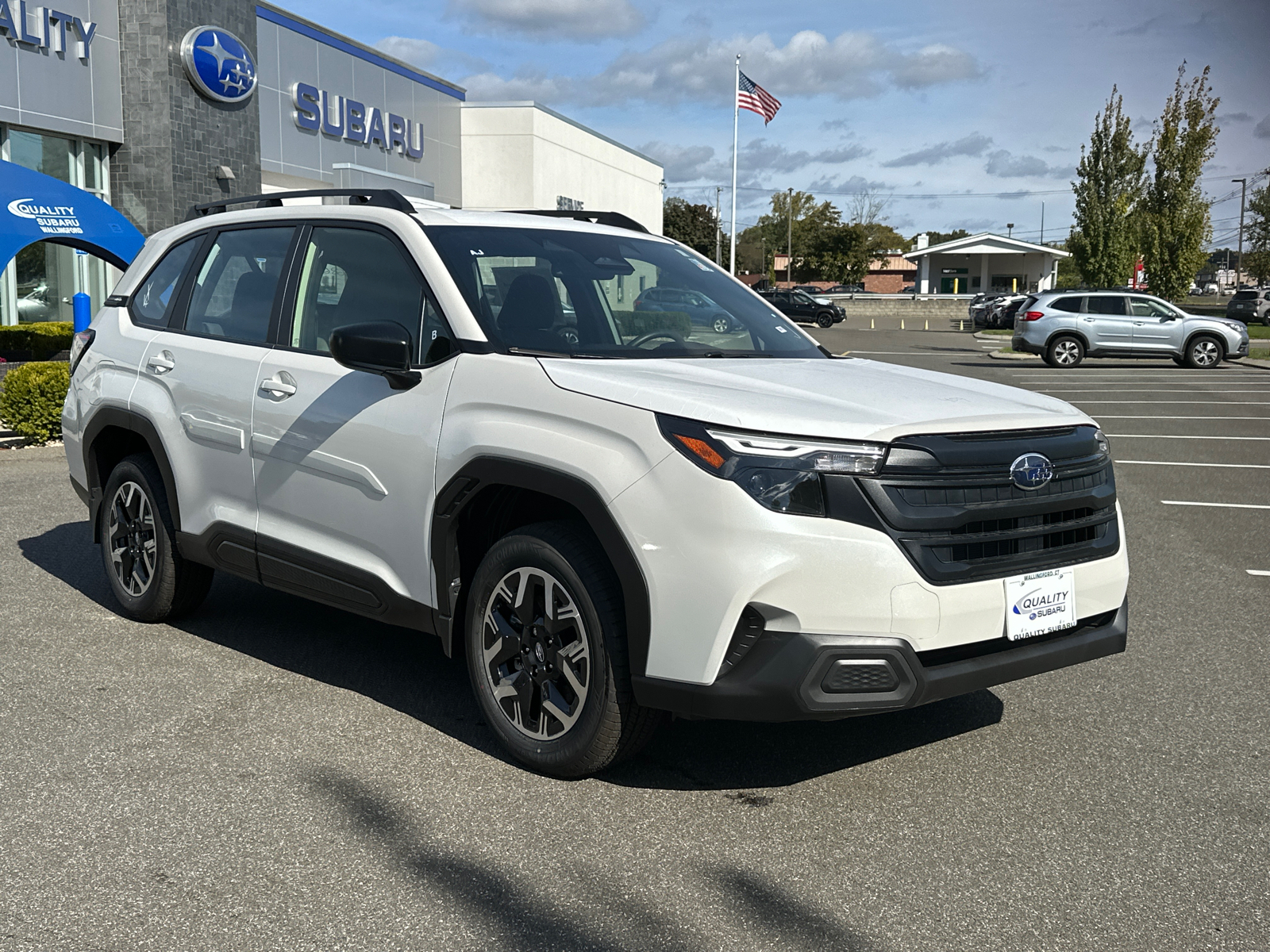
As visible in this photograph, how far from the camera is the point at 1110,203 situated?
47.8 metres

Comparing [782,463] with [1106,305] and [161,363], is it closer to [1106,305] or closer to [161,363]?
[161,363]

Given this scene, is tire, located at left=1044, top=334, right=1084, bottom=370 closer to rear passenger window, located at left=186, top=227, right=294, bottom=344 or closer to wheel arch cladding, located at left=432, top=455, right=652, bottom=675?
rear passenger window, located at left=186, top=227, right=294, bottom=344

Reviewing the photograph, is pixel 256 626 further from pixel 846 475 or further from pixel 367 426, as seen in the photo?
pixel 846 475

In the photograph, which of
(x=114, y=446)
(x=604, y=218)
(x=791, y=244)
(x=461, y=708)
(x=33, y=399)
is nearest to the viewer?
(x=461, y=708)

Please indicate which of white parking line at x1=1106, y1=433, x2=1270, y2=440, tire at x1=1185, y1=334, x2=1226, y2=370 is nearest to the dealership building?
white parking line at x1=1106, y1=433, x2=1270, y2=440

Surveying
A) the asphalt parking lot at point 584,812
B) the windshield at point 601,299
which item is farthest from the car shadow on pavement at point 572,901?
the windshield at point 601,299

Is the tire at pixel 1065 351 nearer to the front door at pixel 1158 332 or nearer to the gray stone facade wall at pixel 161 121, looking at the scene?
the front door at pixel 1158 332

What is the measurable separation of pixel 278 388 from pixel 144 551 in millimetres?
1455

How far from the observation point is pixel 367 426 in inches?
172

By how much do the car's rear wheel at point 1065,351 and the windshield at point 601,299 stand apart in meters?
25.0

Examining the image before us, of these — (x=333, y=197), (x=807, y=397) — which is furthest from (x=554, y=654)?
(x=333, y=197)

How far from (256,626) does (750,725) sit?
8.48 ft

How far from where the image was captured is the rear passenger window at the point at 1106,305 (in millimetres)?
28297

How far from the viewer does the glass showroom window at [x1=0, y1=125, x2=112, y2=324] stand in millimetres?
19891
